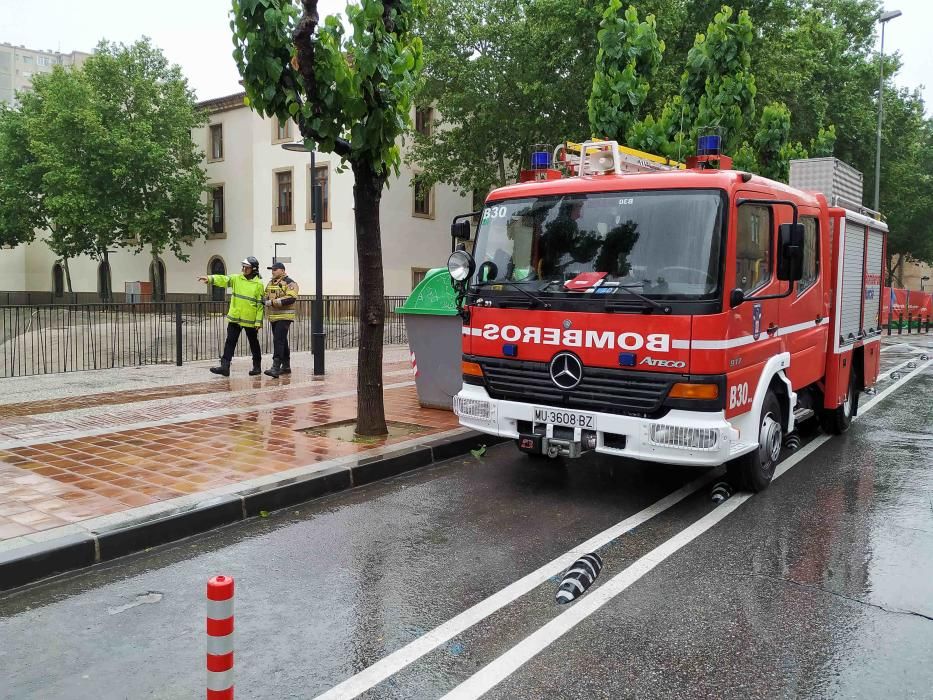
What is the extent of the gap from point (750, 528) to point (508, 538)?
180 cm

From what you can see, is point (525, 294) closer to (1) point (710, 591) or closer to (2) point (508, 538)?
(2) point (508, 538)

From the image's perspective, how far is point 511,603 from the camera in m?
4.29

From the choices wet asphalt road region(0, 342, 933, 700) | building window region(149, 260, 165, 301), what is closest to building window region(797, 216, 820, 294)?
wet asphalt road region(0, 342, 933, 700)

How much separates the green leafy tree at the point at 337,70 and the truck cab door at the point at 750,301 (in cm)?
339

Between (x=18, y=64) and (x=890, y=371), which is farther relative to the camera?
(x=18, y=64)

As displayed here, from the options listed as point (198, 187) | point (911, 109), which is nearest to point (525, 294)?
point (198, 187)

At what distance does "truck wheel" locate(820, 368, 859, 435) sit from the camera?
9047 millimetres

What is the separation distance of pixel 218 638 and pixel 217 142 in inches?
1502

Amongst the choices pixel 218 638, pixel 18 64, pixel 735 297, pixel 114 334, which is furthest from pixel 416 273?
pixel 18 64

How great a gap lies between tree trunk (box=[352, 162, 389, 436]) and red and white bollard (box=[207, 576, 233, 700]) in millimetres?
5602

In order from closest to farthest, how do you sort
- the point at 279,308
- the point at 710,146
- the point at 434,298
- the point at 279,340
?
1. the point at 710,146
2. the point at 434,298
3. the point at 279,308
4. the point at 279,340

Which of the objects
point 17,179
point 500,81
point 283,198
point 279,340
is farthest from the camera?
point 17,179

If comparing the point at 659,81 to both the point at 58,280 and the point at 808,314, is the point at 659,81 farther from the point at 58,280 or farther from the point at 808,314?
the point at 58,280

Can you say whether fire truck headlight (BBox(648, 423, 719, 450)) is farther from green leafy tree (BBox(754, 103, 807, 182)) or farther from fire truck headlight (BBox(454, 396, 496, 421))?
green leafy tree (BBox(754, 103, 807, 182))
